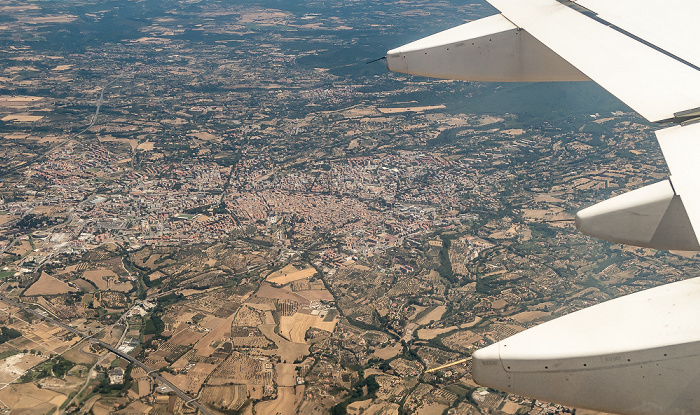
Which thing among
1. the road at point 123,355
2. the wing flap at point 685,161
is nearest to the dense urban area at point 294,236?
the road at point 123,355

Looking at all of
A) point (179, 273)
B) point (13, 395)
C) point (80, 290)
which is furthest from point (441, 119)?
point (13, 395)

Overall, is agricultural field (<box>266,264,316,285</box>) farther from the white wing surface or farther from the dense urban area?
the white wing surface

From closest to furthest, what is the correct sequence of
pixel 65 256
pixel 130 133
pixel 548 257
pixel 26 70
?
pixel 548 257 < pixel 65 256 < pixel 130 133 < pixel 26 70

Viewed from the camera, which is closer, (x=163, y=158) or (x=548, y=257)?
(x=548, y=257)

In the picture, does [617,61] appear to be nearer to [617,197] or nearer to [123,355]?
[617,197]

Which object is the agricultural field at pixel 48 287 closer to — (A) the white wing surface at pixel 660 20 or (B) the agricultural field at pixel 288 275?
(B) the agricultural field at pixel 288 275

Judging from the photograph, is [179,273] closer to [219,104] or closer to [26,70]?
[219,104]

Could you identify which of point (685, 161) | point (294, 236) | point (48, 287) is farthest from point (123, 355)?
point (685, 161)
